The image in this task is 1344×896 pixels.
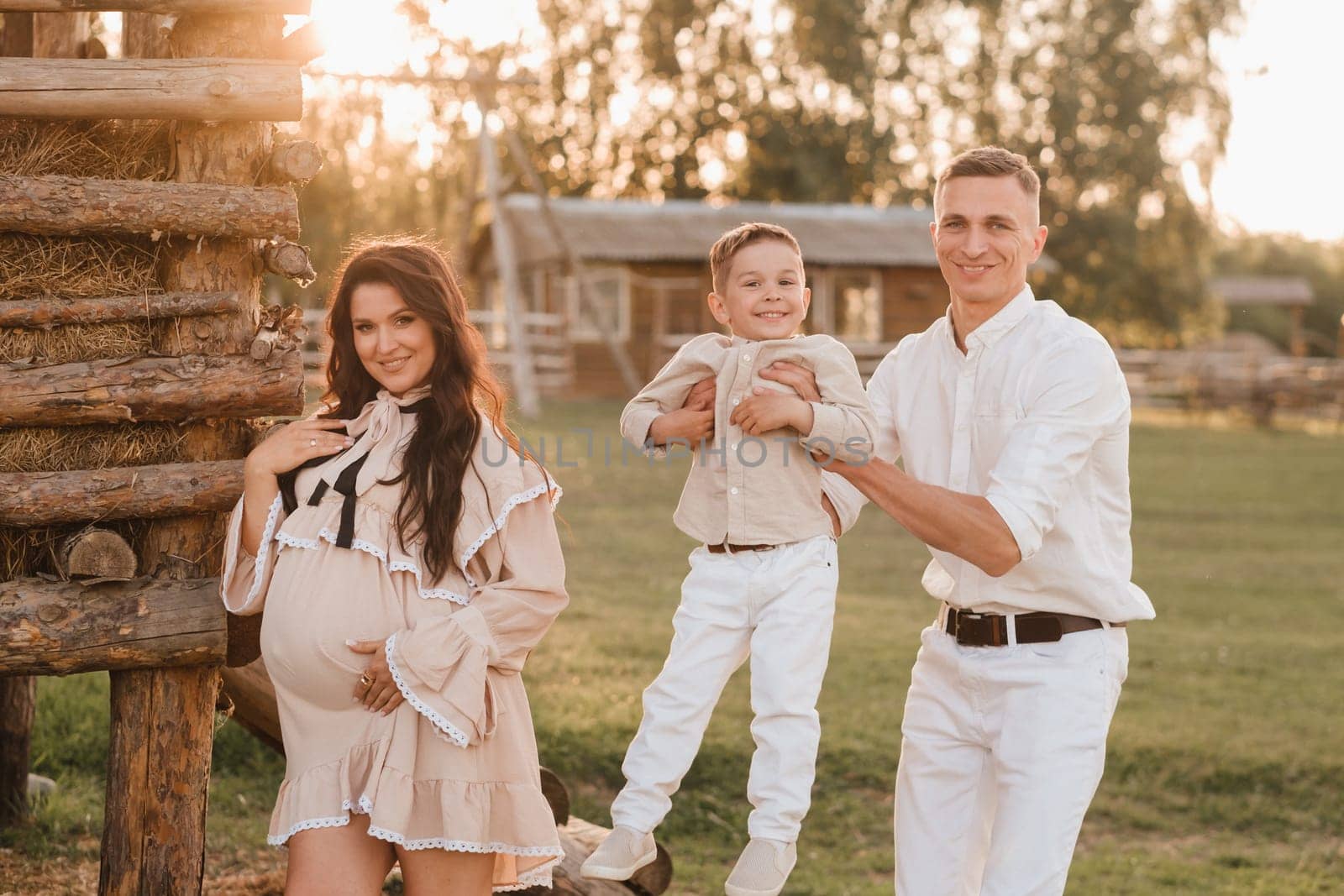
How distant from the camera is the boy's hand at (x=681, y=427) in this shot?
152 inches

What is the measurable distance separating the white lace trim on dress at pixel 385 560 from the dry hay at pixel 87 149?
126 centimetres

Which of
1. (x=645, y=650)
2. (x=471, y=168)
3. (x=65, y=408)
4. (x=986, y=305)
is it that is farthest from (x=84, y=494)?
(x=471, y=168)

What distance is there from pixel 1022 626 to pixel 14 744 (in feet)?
14.1

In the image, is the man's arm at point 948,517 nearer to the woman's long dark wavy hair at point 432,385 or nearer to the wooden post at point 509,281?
the woman's long dark wavy hair at point 432,385

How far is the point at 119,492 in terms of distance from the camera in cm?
394

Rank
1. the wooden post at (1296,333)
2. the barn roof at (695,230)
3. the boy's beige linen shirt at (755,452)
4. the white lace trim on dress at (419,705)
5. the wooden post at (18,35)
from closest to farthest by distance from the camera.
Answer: the white lace trim on dress at (419,705) → the boy's beige linen shirt at (755,452) → the wooden post at (18,35) → the barn roof at (695,230) → the wooden post at (1296,333)

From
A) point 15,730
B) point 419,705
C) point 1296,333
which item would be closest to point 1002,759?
point 419,705

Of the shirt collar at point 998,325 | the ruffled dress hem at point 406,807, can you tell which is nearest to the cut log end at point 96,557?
the ruffled dress hem at point 406,807

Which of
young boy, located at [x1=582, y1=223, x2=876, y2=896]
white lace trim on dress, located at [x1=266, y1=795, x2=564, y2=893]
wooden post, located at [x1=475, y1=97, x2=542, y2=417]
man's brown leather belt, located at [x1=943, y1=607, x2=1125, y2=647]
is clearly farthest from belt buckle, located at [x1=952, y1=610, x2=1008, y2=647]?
wooden post, located at [x1=475, y1=97, x2=542, y2=417]

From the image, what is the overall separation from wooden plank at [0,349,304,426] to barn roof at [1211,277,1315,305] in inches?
2302

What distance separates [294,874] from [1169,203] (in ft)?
125

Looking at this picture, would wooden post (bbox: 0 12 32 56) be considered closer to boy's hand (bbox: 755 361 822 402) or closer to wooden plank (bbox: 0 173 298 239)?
wooden plank (bbox: 0 173 298 239)

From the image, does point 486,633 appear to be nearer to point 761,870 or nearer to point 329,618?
point 329,618

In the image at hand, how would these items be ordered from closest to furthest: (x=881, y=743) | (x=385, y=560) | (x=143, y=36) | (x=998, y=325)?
(x=385, y=560)
(x=998, y=325)
(x=143, y=36)
(x=881, y=743)
